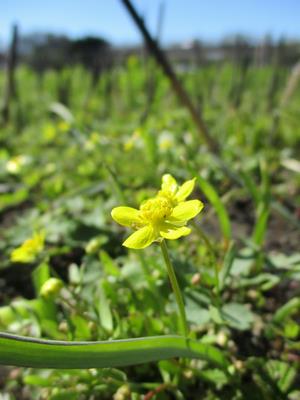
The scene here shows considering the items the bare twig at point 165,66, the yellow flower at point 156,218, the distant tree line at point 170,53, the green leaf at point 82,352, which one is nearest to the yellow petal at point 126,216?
the yellow flower at point 156,218

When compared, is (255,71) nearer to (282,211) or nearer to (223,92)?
(223,92)

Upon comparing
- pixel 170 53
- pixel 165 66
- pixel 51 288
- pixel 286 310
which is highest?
pixel 170 53

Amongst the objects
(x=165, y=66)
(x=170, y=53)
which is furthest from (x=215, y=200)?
(x=170, y=53)

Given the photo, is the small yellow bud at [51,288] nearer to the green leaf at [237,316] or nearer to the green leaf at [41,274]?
the green leaf at [41,274]

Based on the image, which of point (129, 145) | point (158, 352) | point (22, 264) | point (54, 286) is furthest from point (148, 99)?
point (158, 352)

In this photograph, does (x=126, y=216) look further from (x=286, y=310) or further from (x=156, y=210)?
(x=286, y=310)

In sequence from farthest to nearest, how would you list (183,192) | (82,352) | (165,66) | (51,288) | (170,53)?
(170,53)
(165,66)
(51,288)
(183,192)
(82,352)
